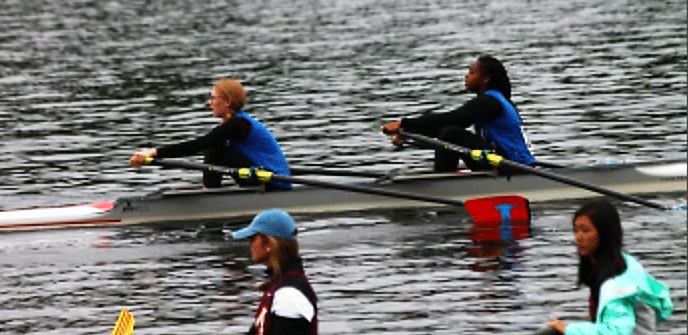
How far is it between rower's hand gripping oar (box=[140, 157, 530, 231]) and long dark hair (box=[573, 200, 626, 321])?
9.85m

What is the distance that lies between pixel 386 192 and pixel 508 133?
1.80m

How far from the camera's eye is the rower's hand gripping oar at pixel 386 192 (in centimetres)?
1970

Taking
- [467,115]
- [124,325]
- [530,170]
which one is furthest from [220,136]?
[124,325]

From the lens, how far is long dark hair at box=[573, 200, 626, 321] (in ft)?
31.5

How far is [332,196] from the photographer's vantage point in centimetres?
2097

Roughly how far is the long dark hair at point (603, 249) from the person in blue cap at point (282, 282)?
179 centimetres

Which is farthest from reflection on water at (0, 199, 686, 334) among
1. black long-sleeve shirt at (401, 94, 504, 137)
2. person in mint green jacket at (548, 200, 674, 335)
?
person in mint green jacket at (548, 200, 674, 335)

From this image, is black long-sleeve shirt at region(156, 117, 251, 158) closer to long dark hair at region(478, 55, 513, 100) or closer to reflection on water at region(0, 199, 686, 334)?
reflection on water at region(0, 199, 686, 334)

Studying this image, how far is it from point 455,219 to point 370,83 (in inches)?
743

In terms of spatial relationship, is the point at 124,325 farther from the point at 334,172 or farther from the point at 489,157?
the point at 334,172

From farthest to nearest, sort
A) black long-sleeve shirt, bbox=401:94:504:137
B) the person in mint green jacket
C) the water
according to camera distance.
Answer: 1. black long-sleeve shirt, bbox=401:94:504:137
2. the water
3. the person in mint green jacket

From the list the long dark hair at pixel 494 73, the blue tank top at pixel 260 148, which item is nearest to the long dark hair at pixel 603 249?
the long dark hair at pixel 494 73

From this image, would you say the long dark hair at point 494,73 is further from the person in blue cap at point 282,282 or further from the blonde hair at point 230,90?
the person in blue cap at point 282,282

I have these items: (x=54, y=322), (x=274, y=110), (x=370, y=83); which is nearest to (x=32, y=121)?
(x=274, y=110)
